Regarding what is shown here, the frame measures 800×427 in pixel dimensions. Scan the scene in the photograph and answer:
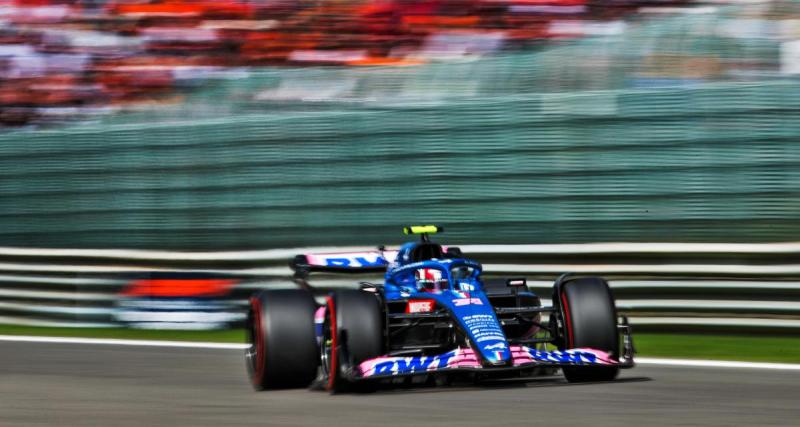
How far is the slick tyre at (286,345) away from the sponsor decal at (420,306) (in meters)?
0.58

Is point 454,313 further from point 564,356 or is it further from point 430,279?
point 564,356

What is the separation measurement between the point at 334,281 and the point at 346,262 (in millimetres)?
3787

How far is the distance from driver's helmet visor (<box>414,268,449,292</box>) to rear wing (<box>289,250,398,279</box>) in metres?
0.70

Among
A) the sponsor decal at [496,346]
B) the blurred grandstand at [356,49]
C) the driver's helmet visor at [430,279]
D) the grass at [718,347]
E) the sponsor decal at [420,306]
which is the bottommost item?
the grass at [718,347]

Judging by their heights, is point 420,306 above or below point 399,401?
above

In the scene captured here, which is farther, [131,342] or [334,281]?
[334,281]

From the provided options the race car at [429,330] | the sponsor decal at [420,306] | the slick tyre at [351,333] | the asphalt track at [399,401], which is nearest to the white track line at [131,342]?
the asphalt track at [399,401]

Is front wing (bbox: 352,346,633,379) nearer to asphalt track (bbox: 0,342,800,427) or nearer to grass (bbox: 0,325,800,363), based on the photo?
asphalt track (bbox: 0,342,800,427)

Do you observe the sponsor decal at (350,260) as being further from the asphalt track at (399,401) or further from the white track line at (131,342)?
the white track line at (131,342)

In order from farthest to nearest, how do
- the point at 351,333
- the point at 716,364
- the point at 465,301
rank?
the point at 716,364, the point at 465,301, the point at 351,333

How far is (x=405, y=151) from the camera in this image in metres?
12.2

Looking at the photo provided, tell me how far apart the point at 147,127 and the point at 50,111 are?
10.1 feet

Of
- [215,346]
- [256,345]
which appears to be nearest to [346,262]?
[256,345]

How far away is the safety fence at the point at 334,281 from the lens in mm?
10406
